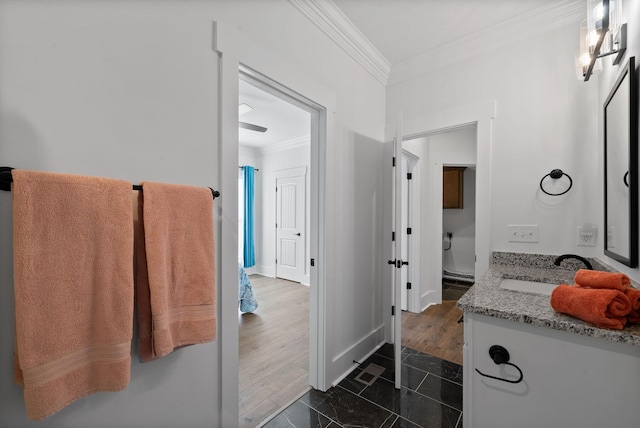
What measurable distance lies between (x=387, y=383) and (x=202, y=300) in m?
1.60

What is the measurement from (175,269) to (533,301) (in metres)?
1.45

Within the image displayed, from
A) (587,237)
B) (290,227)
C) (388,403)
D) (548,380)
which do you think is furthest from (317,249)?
(290,227)

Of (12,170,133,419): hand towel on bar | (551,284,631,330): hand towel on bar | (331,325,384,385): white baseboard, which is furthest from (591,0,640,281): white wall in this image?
(12,170,133,419): hand towel on bar

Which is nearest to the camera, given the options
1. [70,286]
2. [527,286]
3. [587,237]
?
[70,286]

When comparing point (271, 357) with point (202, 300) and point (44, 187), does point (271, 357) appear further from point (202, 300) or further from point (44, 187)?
point (44, 187)

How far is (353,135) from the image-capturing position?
2.18 meters

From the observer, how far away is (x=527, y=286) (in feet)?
5.22

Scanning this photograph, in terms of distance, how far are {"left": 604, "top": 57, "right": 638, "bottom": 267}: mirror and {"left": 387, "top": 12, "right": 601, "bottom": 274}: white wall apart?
27cm

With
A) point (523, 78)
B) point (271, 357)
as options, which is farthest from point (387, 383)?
point (523, 78)

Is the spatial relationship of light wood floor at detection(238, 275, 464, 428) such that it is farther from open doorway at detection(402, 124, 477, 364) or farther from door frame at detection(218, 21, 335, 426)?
door frame at detection(218, 21, 335, 426)

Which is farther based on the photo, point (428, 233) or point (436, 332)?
point (428, 233)

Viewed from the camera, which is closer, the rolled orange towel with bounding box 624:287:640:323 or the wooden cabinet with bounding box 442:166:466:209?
the rolled orange towel with bounding box 624:287:640:323

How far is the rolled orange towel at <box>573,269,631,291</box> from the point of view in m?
0.92

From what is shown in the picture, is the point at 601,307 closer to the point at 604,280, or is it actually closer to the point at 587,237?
the point at 604,280
